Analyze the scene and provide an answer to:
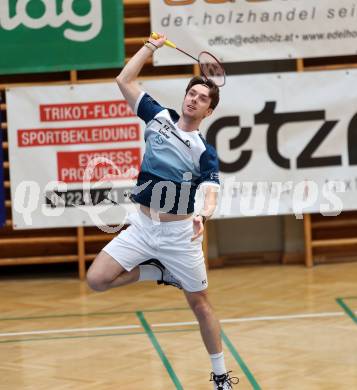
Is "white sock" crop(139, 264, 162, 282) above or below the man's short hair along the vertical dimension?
below

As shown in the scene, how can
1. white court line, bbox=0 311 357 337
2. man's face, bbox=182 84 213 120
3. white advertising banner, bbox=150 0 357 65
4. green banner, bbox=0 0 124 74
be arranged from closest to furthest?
man's face, bbox=182 84 213 120 → white court line, bbox=0 311 357 337 → green banner, bbox=0 0 124 74 → white advertising banner, bbox=150 0 357 65

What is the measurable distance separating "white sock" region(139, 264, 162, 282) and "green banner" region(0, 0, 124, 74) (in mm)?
4186

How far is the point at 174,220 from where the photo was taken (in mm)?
5949

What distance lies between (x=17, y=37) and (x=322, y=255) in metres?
3.87

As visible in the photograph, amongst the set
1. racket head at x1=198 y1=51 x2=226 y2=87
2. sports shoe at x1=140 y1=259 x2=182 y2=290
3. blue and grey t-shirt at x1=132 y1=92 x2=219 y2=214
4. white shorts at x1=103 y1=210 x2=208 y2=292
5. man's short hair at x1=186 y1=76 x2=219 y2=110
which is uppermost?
racket head at x1=198 y1=51 x2=226 y2=87

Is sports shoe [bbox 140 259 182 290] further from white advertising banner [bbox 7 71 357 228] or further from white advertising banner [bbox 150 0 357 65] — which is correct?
white advertising banner [bbox 150 0 357 65]

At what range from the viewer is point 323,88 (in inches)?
399

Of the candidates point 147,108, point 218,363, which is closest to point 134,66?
point 147,108

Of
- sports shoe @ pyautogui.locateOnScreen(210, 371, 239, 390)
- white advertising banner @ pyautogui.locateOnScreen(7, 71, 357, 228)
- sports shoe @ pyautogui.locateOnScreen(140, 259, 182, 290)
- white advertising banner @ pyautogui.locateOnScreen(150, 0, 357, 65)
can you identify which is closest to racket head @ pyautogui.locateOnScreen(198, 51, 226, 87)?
sports shoe @ pyautogui.locateOnScreen(140, 259, 182, 290)

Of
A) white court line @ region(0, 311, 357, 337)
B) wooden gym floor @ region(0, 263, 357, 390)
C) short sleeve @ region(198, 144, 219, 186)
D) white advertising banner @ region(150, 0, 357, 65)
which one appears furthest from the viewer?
white advertising banner @ region(150, 0, 357, 65)

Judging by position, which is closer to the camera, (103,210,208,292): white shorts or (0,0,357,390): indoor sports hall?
(103,210,208,292): white shorts

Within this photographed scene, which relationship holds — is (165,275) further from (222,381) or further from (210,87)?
(210,87)

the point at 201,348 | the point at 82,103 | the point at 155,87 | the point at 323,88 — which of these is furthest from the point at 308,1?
the point at 201,348

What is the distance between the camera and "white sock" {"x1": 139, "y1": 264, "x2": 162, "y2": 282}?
19.9 feet
